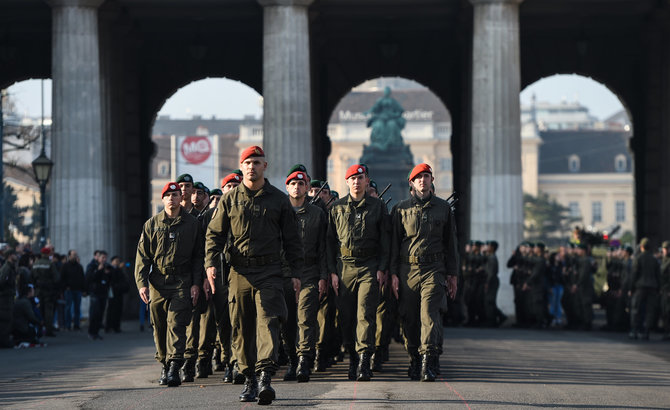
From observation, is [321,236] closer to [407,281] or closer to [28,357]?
[407,281]

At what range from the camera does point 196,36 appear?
42219 mm

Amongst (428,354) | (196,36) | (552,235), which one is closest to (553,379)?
(428,354)

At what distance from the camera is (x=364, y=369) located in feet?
48.0

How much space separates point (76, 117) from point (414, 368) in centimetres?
1892

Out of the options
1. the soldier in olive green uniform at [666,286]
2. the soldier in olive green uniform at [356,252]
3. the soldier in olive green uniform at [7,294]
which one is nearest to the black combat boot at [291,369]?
the soldier in olive green uniform at [356,252]

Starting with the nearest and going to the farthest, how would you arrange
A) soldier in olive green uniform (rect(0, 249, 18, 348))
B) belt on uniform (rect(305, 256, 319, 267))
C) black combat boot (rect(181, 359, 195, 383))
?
1. black combat boot (rect(181, 359, 195, 383))
2. belt on uniform (rect(305, 256, 319, 267))
3. soldier in olive green uniform (rect(0, 249, 18, 348))

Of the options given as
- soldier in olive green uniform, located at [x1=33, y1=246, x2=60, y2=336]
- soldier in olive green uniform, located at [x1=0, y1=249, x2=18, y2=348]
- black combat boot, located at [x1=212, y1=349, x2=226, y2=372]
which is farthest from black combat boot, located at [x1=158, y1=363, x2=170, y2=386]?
soldier in olive green uniform, located at [x1=33, y1=246, x2=60, y2=336]

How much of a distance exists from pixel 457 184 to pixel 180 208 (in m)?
29.6

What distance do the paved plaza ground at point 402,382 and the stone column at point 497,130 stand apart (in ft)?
30.2

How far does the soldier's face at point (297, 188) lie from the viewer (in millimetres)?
14906

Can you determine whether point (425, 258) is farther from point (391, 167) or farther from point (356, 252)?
point (391, 167)

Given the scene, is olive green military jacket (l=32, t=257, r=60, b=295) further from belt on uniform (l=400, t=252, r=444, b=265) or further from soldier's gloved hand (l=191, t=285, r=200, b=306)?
belt on uniform (l=400, t=252, r=444, b=265)

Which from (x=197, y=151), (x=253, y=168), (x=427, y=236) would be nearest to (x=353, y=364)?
(x=427, y=236)

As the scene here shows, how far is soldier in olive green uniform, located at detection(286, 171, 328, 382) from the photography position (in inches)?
593
